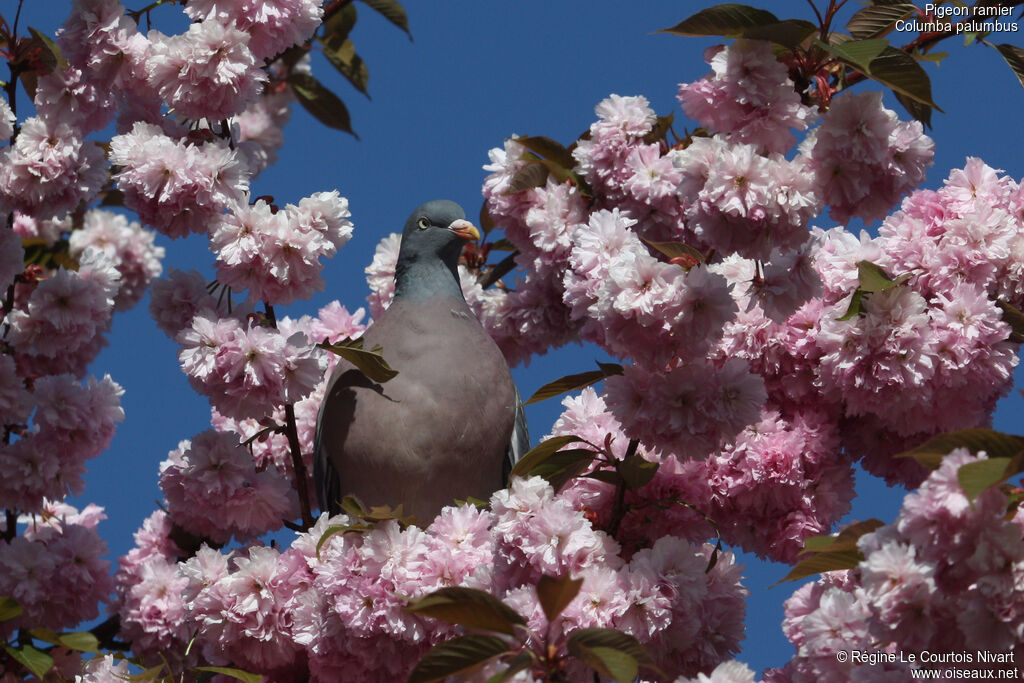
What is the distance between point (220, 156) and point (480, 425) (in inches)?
40.7

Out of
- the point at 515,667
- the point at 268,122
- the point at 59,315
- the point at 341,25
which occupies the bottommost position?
the point at 515,667

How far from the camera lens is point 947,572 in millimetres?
1961

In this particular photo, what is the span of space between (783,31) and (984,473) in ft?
2.89

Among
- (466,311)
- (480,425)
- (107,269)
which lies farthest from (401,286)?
(107,269)

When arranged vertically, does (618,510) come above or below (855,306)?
below

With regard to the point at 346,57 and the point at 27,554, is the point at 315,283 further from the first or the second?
the point at 346,57

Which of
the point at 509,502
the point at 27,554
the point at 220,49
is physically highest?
the point at 220,49

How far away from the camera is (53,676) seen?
3361mm

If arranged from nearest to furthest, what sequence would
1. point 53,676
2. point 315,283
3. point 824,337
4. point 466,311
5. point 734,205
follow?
1. point 734,205
2. point 824,337
3. point 315,283
4. point 53,676
5. point 466,311

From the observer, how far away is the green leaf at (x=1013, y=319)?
264cm

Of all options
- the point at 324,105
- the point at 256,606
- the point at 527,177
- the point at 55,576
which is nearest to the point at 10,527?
the point at 55,576

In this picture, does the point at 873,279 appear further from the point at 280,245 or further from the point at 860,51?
the point at 280,245

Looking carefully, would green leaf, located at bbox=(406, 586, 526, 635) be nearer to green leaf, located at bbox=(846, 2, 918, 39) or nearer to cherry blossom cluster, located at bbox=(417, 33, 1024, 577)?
→ cherry blossom cluster, located at bbox=(417, 33, 1024, 577)

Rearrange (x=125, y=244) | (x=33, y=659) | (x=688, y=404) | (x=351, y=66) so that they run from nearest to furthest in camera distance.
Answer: (x=688, y=404)
(x=33, y=659)
(x=351, y=66)
(x=125, y=244)
